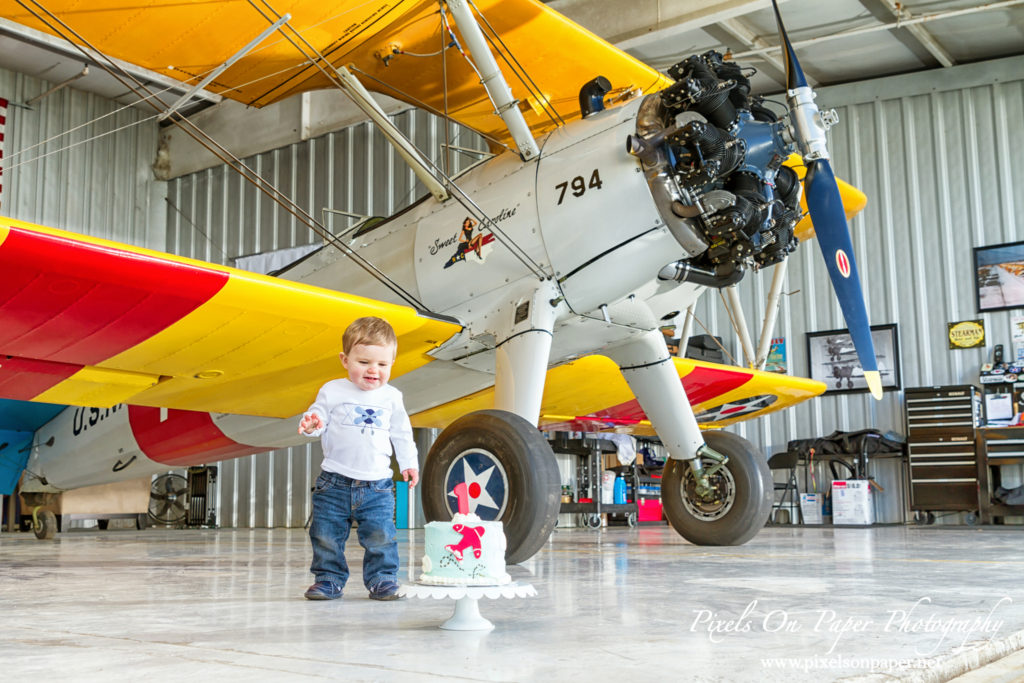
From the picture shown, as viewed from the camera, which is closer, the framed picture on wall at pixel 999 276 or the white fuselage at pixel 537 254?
the white fuselage at pixel 537 254

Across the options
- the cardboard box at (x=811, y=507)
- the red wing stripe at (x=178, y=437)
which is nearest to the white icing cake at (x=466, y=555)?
the red wing stripe at (x=178, y=437)

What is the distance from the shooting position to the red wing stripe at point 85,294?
3.51 meters

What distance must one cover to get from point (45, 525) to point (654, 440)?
24.9 feet

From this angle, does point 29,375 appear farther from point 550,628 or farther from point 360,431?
point 550,628

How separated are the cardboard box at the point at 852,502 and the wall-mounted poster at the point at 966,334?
2.21 metres

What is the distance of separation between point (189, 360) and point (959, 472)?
9.85 m

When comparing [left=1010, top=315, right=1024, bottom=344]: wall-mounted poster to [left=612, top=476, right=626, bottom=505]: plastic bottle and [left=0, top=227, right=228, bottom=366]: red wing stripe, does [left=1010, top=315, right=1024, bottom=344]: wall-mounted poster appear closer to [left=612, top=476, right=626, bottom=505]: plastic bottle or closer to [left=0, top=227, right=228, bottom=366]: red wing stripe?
[left=612, top=476, right=626, bottom=505]: plastic bottle

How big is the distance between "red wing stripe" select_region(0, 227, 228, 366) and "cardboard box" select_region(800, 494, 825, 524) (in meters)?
9.82

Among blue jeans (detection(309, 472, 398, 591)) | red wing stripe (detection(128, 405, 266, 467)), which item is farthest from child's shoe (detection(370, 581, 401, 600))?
red wing stripe (detection(128, 405, 266, 467))

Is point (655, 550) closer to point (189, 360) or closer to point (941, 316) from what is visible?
point (189, 360)

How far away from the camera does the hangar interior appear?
1.84 metres

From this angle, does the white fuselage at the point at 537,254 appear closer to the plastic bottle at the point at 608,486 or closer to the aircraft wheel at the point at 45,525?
the aircraft wheel at the point at 45,525

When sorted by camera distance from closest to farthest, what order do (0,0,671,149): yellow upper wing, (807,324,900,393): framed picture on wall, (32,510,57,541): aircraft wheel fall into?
1. (0,0,671,149): yellow upper wing
2. (32,510,57,541): aircraft wheel
3. (807,324,900,393): framed picture on wall

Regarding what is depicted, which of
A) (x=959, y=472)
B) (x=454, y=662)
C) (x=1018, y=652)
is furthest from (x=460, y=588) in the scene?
(x=959, y=472)
